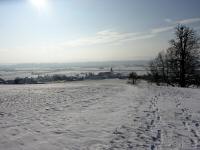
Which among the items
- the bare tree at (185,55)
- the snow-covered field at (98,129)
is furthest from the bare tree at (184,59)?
the snow-covered field at (98,129)

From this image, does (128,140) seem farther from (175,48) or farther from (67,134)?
(175,48)

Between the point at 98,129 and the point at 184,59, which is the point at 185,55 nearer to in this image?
the point at 184,59

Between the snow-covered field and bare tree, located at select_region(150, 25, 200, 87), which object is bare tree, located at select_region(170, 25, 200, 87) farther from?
the snow-covered field

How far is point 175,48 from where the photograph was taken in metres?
33.2

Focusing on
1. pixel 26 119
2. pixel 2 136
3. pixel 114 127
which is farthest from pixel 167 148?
pixel 26 119

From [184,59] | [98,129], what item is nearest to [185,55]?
[184,59]

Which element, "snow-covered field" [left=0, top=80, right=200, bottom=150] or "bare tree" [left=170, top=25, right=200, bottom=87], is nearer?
"snow-covered field" [left=0, top=80, right=200, bottom=150]

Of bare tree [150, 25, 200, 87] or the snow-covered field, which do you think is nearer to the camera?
the snow-covered field

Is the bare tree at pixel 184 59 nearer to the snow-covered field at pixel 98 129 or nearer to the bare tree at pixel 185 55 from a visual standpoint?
the bare tree at pixel 185 55

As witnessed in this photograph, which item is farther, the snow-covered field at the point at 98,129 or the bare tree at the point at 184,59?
the bare tree at the point at 184,59

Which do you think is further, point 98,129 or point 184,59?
point 184,59

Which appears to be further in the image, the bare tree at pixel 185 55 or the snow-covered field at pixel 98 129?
the bare tree at pixel 185 55

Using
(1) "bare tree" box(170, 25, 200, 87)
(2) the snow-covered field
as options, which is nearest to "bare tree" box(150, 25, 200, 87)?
(1) "bare tree" box(170, 25, 200, 87)

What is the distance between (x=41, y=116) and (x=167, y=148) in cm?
593
